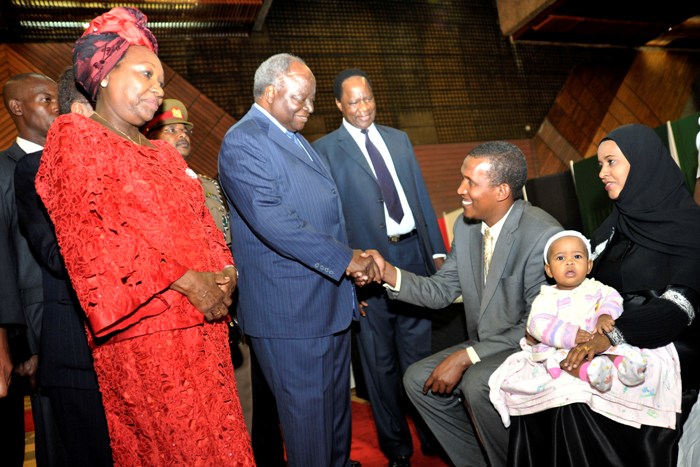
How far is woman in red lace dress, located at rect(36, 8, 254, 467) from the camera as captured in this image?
1.41m

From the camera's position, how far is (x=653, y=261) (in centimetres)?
206

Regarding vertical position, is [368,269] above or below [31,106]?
below

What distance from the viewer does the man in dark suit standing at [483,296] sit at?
223 centimetres

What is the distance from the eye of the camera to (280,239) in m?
2.08

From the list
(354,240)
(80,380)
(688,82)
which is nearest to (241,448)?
(80,380)

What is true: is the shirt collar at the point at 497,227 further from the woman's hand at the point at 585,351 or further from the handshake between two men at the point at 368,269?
the woman's hand at the point at 585,351

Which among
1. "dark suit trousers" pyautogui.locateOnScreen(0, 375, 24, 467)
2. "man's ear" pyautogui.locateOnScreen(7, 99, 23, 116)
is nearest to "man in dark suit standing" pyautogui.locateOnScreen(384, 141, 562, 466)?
"dark suit trousers" pyautogui.locateOnScreen(0, 375, 24, 467)

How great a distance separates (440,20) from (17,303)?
706 centimetres

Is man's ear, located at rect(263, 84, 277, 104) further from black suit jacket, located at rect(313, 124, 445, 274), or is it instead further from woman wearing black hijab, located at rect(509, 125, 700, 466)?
woman wearing black hijab, located at rect(509, 125, 700, 466)

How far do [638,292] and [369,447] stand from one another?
1.66 metres

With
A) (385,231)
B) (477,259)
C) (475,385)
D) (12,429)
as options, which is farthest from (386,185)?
(12,429)

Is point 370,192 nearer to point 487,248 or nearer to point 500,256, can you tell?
point 487,248

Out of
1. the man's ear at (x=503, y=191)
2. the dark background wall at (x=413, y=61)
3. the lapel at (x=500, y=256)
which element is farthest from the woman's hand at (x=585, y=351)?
the dark background wall at (x=413, y=61)

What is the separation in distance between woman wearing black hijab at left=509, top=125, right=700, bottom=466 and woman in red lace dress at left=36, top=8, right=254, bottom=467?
1041 mm
